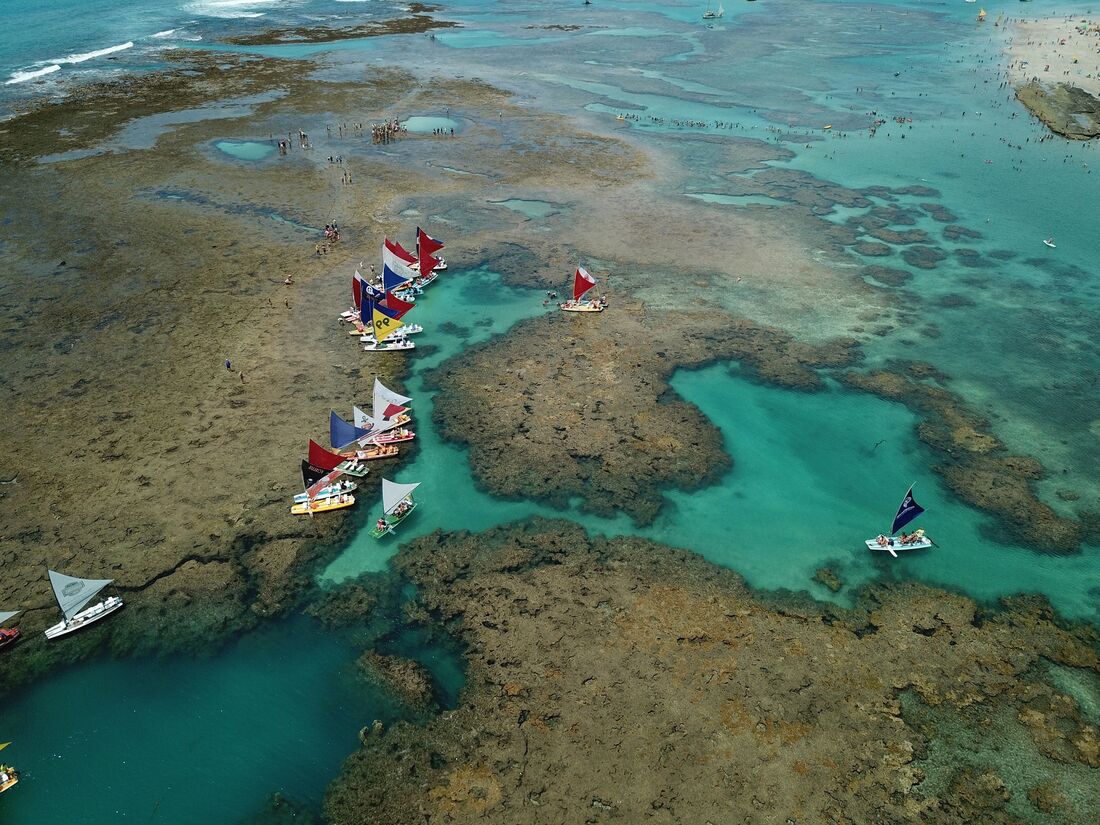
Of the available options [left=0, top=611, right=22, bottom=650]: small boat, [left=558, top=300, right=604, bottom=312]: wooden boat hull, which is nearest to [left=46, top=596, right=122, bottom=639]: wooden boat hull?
[left=0, top=611, right=22, bottom=650]: small boat

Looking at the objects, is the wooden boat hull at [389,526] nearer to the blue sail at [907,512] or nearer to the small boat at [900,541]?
the small boat at [900,541]

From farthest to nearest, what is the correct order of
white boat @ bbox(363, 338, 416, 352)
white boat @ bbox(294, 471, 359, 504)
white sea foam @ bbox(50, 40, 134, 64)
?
white sea foam @ bbox(50, 40, 134, 64) → white boat @ bbox(363, 338, 416, 352) → white boat @ bbox(294, 471, 359, 504)

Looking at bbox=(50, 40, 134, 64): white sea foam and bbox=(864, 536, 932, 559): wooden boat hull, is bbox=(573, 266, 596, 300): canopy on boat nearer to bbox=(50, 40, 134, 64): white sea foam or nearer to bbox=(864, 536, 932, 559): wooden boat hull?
bbox=(864, 536, 932, 559): wooden boat hull

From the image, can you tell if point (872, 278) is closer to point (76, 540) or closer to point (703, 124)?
point (703, 124)

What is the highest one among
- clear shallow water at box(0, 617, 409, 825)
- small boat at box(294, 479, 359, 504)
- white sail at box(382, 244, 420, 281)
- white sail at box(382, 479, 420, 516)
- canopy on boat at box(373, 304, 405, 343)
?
white sail at box(382, 244, 420, 281)

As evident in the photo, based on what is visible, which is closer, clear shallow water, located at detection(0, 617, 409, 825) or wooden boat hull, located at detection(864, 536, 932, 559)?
clear shallow water, located at detection(0, 617, 409, 825)

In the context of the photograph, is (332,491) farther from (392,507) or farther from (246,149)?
(246,149)
